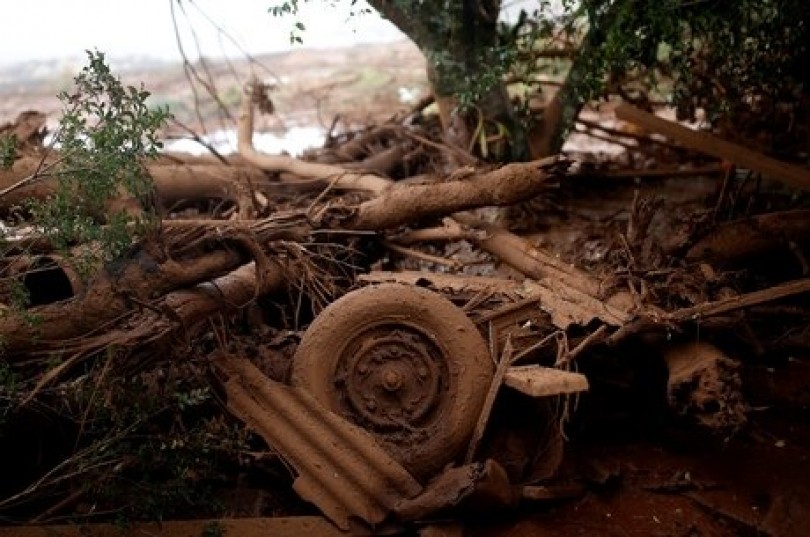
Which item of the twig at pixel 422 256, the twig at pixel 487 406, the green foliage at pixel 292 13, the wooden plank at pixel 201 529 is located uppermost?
the green foliage at pixel 292 13

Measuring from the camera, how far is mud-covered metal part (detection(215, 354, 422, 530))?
3.63 metres

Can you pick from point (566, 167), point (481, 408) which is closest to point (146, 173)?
point (481, 408)

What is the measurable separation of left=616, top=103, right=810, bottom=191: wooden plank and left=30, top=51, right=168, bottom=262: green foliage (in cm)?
378

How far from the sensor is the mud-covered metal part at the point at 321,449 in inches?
143

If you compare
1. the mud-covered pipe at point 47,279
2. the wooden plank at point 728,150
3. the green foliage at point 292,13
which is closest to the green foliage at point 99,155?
the mud-covered pipe at point 47,279

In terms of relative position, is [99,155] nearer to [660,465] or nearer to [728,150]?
[660,465]

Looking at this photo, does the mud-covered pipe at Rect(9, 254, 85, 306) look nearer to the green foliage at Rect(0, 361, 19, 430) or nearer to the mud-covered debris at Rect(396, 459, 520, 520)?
the green foliage at Rect(0, 361, 19, 430)

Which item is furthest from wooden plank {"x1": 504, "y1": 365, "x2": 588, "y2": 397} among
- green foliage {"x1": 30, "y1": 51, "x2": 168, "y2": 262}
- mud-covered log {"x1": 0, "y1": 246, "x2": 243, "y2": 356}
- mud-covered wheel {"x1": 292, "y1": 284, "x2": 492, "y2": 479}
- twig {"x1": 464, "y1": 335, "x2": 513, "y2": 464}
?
green foliage {"x1": 30, "y1": 51, "x2": 168, "y2": 262}

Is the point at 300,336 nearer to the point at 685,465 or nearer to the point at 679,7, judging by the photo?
the point at 685,465

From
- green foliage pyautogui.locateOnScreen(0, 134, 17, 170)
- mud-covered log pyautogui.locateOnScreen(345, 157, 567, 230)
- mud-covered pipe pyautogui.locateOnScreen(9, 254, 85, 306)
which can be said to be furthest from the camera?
mud-covered log pyautogui.locateOnScreen(345, 157, 567, 230)

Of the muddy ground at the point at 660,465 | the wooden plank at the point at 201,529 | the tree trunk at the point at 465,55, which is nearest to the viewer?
the wooden plank at the point at 201,529

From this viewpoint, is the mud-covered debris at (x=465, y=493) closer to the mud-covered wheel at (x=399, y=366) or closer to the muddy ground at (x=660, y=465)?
the muddy ground at (x=660, y=465)

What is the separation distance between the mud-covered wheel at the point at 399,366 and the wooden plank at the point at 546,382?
0.75ft

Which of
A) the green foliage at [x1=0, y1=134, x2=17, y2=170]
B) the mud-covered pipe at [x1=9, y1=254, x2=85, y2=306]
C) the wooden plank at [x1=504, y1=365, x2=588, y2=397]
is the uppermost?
the green foliage at [x1=0, y1=134, x2=17, y2=170]
